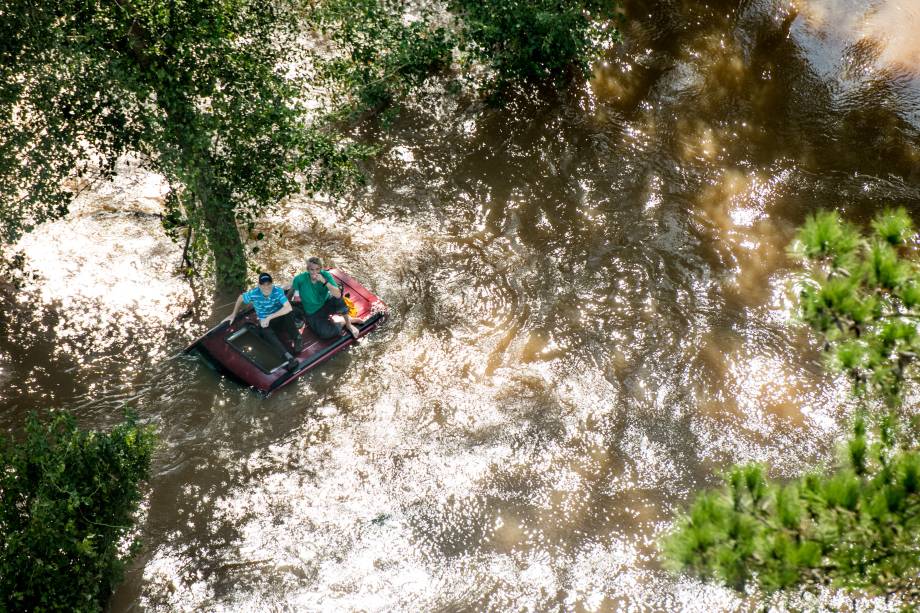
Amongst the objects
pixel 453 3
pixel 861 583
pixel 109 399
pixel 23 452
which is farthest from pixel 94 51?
pixel 861 583

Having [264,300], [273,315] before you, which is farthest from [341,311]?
[264,300]

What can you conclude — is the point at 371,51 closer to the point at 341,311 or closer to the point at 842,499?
the point at 341,311

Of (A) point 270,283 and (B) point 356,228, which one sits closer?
(A) point 270,283

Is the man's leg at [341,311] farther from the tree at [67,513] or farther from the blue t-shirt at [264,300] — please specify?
the tree at [67,513]

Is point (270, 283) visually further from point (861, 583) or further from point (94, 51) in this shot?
point (861, 583)

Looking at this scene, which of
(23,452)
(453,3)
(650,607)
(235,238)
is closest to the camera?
(23,452)

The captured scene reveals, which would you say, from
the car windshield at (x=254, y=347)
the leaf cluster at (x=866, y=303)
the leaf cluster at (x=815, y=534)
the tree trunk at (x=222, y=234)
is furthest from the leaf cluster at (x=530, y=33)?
the leaf cluster at (x=815, y=534)

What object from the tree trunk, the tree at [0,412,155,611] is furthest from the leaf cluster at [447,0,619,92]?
the tree at [0,412,155,611]
